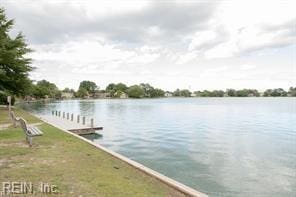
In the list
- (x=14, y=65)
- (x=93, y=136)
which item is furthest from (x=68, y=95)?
(x=93, y=136)

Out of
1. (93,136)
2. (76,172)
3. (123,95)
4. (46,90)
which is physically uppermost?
(46,90)

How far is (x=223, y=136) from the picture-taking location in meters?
27.0

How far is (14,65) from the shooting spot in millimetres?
40219

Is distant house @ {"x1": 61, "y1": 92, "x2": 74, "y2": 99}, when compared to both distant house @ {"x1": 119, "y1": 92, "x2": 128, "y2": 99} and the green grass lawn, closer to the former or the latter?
distant house @ {"x1": 119, "y1": 92, "x2": 128, "y2": 99}

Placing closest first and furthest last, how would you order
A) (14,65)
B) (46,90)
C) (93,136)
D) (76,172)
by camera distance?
(76,172)
(93,136)
(14,65)
(46,90)

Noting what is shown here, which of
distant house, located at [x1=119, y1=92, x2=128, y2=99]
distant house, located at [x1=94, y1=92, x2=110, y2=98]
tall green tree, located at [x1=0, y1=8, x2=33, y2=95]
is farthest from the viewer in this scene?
distant house, located at [x1=94, y1=92, x2=110, y2=98]

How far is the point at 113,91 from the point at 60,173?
187094 millimetres

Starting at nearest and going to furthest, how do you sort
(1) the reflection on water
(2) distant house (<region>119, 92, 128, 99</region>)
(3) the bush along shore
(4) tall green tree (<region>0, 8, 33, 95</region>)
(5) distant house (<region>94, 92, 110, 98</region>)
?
1. (3) the bush along shore
2. (1) the reflection on water
3. (4) tall green tree (<region>0, 8, 33, 95</region>)
4. (2) distant house (<region>119, 92, 128, 99</region>)
5. (5) distant house (<region>94, 92, 110, 98</region>)

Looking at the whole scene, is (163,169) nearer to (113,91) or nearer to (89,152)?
(89,152)

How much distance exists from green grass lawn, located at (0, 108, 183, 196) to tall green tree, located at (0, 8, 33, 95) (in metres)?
28.9

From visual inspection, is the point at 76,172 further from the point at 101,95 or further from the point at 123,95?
the point at 101,95

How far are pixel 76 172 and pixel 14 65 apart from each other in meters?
35.8

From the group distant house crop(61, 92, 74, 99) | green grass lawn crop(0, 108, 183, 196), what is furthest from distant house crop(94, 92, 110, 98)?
green grass lawn crop(0, 108, 183, 196)

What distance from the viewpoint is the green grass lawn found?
23.3 ft
